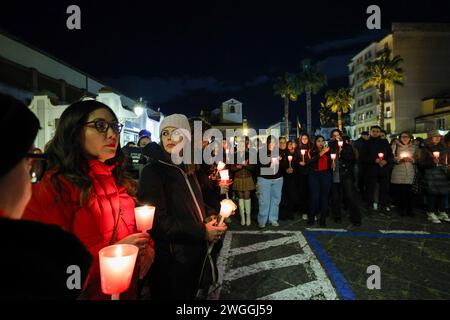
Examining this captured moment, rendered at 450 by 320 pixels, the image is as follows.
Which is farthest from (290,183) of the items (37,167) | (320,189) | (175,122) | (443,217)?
(37,167)

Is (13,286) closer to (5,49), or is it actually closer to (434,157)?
(434,157)

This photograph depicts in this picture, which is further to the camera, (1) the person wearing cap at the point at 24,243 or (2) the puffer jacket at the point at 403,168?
(2) the puffer jacket at the point at 403,168

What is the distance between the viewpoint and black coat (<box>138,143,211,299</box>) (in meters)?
2.35

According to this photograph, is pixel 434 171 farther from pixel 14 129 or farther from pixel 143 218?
pixel 14 129

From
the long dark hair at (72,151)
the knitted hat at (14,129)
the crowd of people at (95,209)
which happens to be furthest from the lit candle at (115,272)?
the knitted hat at (14,129)

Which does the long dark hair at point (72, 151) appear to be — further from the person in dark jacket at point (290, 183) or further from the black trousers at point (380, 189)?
the black trousers at point (380, 189)

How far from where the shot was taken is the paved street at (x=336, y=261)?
3742 mm

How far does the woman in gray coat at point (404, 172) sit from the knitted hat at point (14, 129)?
29.5 feet

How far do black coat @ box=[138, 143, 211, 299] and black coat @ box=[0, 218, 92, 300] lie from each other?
1.49 metres

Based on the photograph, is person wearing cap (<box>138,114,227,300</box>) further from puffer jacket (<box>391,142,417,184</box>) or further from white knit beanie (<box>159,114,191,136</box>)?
puffer jacket (<box>391,142,417,184</box>)

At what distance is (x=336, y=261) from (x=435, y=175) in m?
4.79

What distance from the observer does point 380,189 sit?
7.94 m

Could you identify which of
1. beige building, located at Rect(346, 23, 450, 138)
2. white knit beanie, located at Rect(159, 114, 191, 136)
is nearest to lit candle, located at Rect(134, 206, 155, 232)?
white knit beanie, located at Rect(159, 114, 191, 136)
